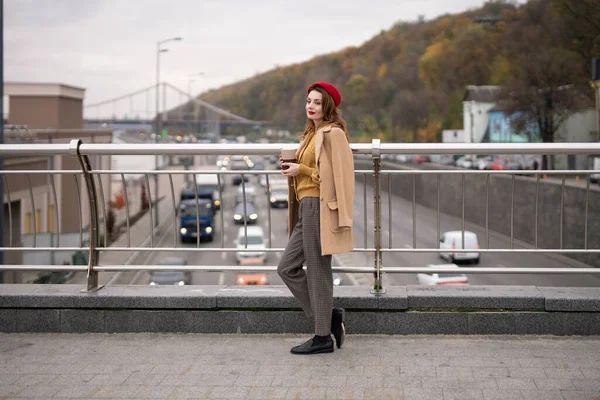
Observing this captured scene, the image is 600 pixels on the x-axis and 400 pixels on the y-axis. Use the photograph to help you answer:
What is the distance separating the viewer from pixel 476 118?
102 metres

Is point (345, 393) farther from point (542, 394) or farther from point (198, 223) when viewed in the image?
point (198, 223)

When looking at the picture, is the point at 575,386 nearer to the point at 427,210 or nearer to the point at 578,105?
the point at 427,210

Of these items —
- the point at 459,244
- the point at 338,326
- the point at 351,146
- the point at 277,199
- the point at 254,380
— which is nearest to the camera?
the point at 254,380

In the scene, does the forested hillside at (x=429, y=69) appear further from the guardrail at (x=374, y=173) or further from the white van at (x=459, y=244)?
the guardrail at (x=374, y=173)

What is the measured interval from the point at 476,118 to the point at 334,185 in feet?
325

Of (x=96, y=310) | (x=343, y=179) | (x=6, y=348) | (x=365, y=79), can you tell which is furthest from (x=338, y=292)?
(x=365, y=79)

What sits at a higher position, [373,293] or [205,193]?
[205,193]

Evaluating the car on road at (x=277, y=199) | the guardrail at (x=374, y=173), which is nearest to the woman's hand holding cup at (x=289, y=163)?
the guardrail at (x=374, y=173)

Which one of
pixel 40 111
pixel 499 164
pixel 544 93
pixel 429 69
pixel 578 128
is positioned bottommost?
pixel 499 164

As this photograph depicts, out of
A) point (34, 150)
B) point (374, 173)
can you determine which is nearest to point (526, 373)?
point (374, 173)

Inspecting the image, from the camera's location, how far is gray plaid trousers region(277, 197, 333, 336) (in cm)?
554

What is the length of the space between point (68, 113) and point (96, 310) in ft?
206

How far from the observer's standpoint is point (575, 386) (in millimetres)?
4840

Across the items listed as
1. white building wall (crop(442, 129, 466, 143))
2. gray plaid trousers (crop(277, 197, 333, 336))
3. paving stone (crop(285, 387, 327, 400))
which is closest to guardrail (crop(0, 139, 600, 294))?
gray plaid trousers (crop(277, 197, 333, 336))
